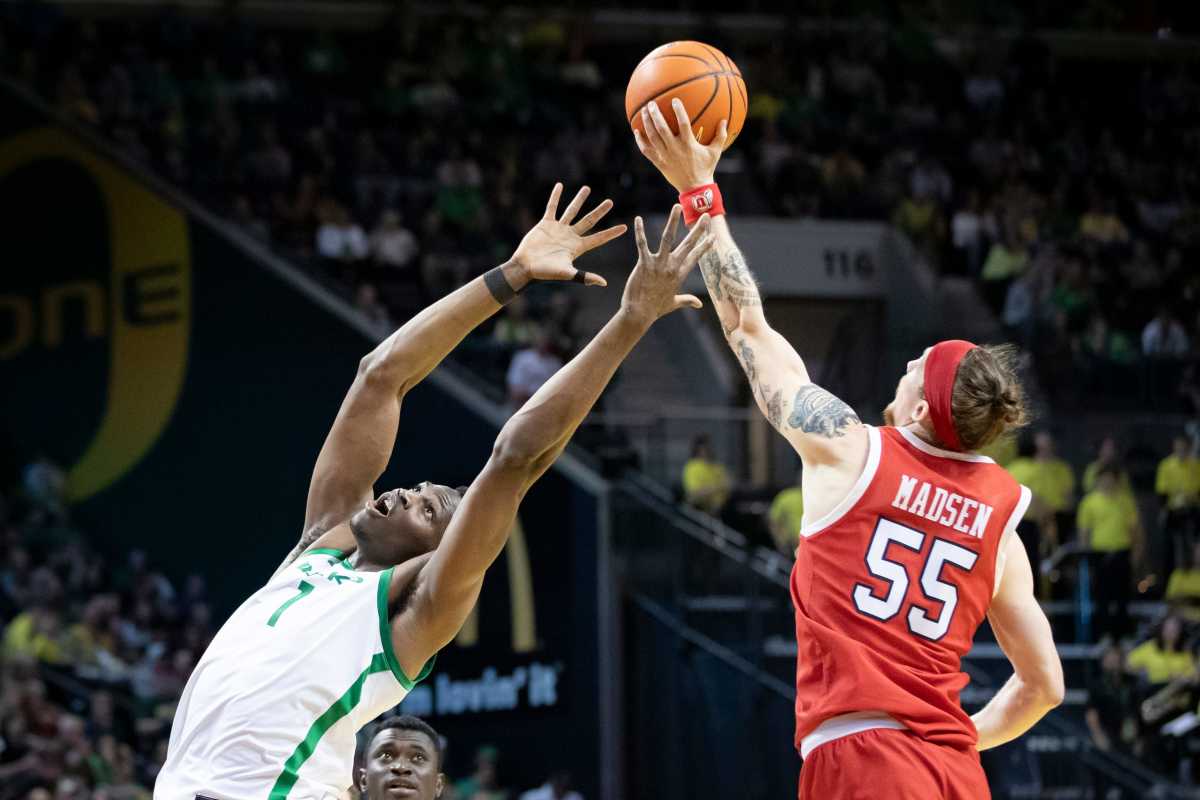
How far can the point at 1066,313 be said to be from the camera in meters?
17.9

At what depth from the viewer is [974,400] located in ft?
13.5

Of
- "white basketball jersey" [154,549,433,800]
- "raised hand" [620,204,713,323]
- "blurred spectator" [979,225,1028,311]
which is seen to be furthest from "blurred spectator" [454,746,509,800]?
"raised hand" [620,204,713,323]

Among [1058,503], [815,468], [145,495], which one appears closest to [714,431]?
[1058,503]

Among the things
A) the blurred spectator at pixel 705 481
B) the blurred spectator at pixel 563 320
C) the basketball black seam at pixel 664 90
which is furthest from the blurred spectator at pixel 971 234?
the basketball black seam at pixel 664 90

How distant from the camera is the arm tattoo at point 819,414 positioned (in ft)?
13.6

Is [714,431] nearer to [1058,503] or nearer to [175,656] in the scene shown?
[1058,503]

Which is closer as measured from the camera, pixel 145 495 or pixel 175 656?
pixel 175 656

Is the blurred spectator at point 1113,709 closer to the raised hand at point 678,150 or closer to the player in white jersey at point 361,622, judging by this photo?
the raised hand at point 678,150

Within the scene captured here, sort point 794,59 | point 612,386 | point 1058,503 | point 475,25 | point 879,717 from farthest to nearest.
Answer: point 794,59
point 475,25
point 612,386
point 1058,503
point 879,717

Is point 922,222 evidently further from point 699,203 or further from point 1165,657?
point 699,203

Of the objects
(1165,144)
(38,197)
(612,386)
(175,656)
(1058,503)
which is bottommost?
(175,656)

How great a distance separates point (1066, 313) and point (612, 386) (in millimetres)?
4797

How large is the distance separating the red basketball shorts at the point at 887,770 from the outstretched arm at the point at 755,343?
65cm

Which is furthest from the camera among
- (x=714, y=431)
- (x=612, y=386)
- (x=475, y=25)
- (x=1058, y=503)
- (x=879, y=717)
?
(x=475, y=25)
